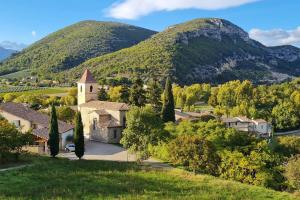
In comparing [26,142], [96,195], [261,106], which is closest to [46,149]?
[26,142]

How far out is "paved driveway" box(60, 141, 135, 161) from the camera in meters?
49.5

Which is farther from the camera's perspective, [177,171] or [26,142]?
[26,142]

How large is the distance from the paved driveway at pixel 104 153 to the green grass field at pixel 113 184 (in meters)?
6.84

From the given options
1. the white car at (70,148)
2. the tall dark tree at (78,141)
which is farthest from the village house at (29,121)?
the tall dark tree at (78,141)

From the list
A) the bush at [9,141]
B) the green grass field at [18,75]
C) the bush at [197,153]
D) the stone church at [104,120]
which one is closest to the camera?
the bush at [9,141]

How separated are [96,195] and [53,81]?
5250 inches

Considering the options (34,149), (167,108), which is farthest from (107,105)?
(34,149)

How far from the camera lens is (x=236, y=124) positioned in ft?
293

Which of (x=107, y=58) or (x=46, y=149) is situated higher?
(x=107, y=58)

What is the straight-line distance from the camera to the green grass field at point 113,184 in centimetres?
3117

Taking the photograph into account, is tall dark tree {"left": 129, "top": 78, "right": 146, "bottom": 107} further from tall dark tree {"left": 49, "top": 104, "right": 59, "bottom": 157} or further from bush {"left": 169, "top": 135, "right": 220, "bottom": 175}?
bush {"left": 169, "top": 135, "right": 220, "bottom": 175}

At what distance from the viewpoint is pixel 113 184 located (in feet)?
114

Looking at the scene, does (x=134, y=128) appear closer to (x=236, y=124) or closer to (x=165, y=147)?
(x=165, y=147)

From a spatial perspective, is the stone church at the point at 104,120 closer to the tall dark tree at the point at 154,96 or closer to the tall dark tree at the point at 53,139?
the tall dark tree at the point at 154,96
